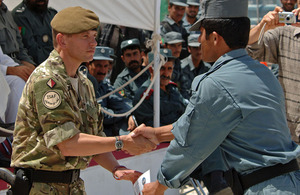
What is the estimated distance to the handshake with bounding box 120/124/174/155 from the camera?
2693mm

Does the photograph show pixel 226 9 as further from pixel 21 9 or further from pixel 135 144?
pixel 21 9

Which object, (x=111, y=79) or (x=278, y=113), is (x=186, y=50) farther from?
(x=278, y=113)

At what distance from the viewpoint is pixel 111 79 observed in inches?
277

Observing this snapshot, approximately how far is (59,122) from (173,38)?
5151 mm

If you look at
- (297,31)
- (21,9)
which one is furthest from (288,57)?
(21,9)

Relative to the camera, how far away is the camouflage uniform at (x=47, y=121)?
7.57ft

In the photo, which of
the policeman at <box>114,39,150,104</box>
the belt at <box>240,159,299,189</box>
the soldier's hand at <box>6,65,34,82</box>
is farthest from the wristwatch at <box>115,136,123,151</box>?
the policeman at <box>114,39,150,104</box>

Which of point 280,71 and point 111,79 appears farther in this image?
point 111,79

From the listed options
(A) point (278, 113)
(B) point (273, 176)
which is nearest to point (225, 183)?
(B) point (273, 176)

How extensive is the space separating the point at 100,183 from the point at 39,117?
6.78ft

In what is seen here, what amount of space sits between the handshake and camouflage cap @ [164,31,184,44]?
14.5ft

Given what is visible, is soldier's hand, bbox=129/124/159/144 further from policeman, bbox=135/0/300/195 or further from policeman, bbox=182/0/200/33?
policeman, bbox=182/0/200/33

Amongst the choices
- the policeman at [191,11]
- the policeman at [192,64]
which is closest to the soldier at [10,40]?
the policeman at [192,64]

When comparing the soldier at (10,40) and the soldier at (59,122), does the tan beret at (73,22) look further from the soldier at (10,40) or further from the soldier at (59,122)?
the soldier at (10,40)
